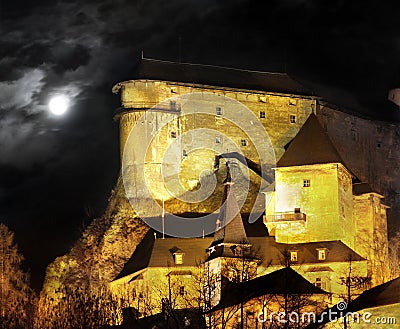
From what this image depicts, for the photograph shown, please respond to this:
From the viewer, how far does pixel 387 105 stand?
365ft

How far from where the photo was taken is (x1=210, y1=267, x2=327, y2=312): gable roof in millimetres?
70688

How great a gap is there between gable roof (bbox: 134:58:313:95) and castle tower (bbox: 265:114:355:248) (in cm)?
1309

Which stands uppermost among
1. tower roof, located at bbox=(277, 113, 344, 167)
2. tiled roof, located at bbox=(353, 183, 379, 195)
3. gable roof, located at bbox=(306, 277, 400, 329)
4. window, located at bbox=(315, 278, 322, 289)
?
tower roof, located at bbox=(277, 113, 344, 167)

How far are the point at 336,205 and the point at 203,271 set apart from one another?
1038cm

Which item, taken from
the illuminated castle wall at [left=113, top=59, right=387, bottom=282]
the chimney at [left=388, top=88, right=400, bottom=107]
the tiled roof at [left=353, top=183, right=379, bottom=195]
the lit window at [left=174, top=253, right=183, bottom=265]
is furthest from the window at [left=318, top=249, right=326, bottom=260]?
the chimney at [left=388, top=88, right=400, bottom=107]

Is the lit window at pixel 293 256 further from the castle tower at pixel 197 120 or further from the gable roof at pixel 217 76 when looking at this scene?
the gable roof at pixel 217 76

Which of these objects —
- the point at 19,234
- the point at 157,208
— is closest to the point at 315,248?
the point at 157,208

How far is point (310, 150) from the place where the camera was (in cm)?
8844

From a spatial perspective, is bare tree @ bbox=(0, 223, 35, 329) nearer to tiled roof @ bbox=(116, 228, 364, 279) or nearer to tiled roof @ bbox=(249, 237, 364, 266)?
tiled roof @ bbox=(116, 228, 364, 279)

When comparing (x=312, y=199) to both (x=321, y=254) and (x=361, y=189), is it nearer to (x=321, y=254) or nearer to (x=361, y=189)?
(x=321, y=254)

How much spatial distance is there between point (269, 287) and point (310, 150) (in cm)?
1807

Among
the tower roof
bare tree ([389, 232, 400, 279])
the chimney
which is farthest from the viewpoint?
the chimney

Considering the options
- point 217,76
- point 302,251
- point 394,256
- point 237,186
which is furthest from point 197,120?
point 302,251

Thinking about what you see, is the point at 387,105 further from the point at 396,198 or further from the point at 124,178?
the point at 124,178
